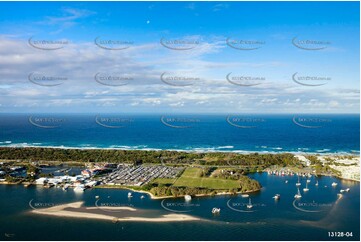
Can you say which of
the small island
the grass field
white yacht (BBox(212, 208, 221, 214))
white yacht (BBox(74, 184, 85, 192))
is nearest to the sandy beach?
white yacht (BBox(212, 208, 221, 214))

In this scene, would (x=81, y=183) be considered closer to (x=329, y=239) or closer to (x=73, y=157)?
(x=73, y=157)

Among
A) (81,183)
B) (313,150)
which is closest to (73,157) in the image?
(81,183)

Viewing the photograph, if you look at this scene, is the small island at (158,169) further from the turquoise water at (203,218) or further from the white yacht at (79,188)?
the turquoise water at (203,218)

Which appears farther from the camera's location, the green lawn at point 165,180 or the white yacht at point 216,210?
the green lawn at point 165,180

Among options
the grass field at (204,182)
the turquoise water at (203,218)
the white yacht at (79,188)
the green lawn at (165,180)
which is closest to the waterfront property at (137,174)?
the green lawn at (165,180)

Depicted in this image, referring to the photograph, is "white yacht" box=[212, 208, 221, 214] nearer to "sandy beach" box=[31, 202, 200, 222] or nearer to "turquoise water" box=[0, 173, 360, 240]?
"turquoise water" box=[0, 173, 360, 240]

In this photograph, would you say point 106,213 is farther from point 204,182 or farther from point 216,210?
point 204,182
